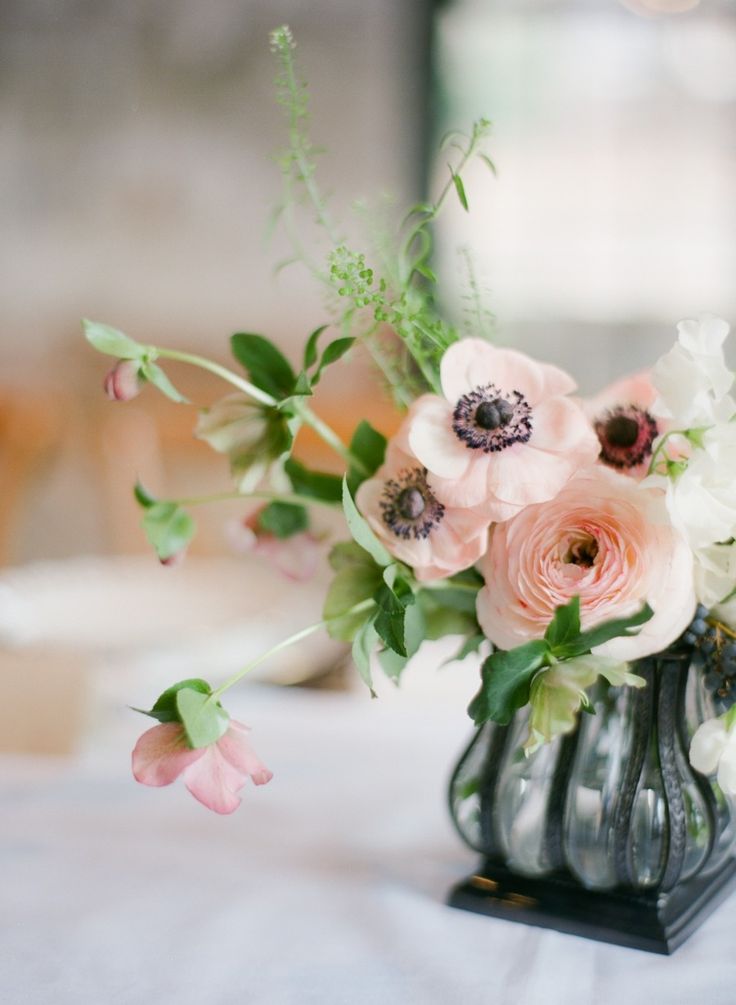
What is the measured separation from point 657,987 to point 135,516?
1663 mm

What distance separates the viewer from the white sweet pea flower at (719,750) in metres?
0.49

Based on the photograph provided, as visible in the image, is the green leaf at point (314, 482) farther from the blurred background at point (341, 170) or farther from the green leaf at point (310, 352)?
the blurred background at point (341, 170)

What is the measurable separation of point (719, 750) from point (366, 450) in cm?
24

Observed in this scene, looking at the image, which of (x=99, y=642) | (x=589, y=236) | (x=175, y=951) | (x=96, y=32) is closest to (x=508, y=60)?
A: (x=589, y=236)

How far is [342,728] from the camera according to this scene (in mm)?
951

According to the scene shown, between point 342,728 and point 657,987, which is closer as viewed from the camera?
point 657,987

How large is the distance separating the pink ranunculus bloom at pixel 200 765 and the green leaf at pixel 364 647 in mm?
66

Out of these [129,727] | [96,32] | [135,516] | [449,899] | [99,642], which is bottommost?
[135,516]

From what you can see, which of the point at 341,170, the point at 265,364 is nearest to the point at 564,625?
the point at 265,364

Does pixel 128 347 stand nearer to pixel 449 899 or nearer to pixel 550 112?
pixel 449 899

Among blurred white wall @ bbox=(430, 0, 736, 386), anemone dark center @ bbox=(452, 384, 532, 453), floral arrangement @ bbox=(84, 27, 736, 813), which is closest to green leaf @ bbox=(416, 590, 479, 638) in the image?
floral arrangement @ bbox=(84, 27, 736, 813)

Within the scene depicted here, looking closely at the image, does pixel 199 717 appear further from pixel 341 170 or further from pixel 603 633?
pixel 341 170

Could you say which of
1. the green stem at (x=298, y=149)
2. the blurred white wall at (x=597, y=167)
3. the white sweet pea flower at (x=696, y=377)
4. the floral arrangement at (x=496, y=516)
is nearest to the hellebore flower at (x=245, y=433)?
the floral arrangement at (x=496, y=516)

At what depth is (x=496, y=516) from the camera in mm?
491
